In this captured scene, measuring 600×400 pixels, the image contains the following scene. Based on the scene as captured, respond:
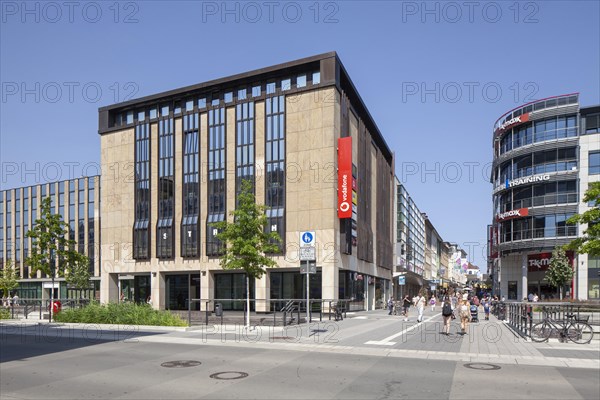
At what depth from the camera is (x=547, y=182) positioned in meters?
53.2

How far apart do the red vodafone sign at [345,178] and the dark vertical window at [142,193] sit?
19688 mm

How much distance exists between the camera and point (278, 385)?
1085 centimetres

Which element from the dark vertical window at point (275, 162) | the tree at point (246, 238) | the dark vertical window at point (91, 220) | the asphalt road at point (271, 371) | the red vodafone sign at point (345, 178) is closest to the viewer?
the asphalt road at point (271, 371)

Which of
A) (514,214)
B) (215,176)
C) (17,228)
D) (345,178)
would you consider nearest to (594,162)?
(514,214)

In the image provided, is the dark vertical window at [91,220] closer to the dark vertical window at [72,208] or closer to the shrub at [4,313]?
the dark vertical window at [72,208]

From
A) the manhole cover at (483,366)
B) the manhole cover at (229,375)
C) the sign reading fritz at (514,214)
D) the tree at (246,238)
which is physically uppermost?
the sign reading fritz at (514,214)

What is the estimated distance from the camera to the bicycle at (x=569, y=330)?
734 inches

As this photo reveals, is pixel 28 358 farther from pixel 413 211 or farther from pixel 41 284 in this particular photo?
pixel 413 211

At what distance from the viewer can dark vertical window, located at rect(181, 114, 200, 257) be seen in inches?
1822

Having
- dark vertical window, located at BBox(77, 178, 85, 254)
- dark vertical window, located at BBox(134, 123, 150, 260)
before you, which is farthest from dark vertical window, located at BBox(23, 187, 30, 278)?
dark vertical window, located at BBox(134, 123, 150, 260)

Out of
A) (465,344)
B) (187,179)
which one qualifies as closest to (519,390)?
(465,344)

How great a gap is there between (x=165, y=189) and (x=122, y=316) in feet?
79.1

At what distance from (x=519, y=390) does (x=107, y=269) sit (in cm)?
4795

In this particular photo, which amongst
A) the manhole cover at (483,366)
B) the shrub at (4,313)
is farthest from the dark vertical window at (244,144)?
the manhole cover at (483,366)
